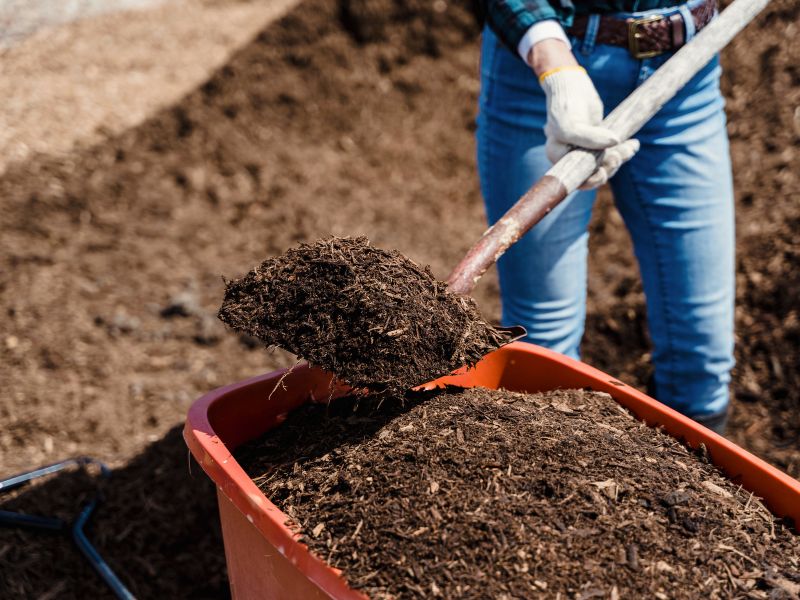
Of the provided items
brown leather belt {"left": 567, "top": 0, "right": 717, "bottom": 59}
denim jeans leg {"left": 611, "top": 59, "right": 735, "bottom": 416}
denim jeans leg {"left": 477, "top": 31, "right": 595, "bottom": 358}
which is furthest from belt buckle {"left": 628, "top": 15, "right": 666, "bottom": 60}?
denim jeans leg {"left": 477, "top": 31, "right": 595, "bottom": 358}

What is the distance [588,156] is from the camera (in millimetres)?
1732

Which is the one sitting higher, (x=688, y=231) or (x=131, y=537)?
(x=688, y=231)

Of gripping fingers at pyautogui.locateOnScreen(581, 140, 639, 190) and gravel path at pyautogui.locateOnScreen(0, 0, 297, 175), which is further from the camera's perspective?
gravel path at pyautogui.locateOnScreen(0, 0, 297, 175)

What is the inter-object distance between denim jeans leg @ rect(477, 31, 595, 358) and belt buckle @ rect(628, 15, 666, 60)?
0.24 m

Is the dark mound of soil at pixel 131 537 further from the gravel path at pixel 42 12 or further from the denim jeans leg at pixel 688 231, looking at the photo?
the gravel path at pixel 42 12

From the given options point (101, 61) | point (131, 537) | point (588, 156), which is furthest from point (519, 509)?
point (101, 61)

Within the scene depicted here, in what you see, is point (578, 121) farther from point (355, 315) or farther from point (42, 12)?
point (42, 12)

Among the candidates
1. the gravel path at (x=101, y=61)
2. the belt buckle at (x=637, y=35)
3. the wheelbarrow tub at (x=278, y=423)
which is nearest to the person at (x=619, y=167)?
the belt buckle at (x=637, y=35)

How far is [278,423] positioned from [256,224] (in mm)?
2618

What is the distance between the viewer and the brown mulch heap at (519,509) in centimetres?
118

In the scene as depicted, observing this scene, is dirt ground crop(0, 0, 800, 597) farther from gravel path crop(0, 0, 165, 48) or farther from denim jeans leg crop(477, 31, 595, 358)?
denim jeans leg crop(477, 31, 595, 358)

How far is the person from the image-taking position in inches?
70.5

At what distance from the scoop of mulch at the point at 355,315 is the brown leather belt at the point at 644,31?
0.83m

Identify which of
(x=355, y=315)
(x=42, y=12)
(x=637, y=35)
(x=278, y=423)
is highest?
(x=42, y=12)
